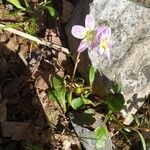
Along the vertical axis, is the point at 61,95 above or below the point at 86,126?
above

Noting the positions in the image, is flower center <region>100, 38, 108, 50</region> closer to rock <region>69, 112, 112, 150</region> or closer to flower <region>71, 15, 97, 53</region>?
flower <region>71, 15, 97, 53</region>

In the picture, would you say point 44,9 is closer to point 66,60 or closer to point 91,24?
point 66,60

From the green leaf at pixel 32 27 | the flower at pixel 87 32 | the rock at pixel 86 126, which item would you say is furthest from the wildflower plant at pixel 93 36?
the green leaf at pixel 32 27

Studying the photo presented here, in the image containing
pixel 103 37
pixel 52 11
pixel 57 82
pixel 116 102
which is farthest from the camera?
pixel 52 11

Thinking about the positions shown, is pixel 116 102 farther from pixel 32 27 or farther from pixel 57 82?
pixel 32 27

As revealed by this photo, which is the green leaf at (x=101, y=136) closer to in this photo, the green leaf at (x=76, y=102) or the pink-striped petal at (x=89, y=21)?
the green leaf at (x=76, y=102)

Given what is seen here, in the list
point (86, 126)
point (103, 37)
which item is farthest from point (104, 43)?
point (86, 126)

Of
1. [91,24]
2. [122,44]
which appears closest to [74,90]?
[122,44]
